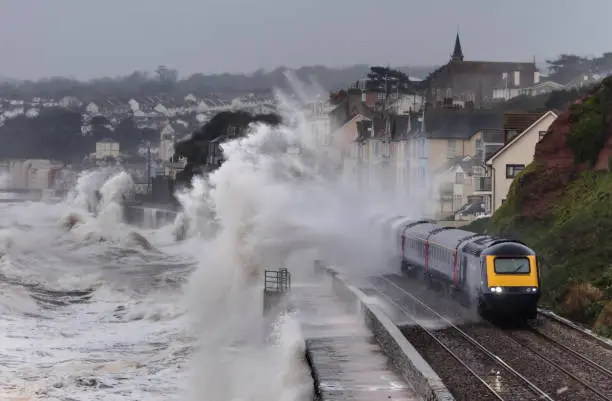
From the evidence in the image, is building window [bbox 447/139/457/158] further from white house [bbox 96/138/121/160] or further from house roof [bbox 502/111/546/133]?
white house [bbox 96/138/121/160]

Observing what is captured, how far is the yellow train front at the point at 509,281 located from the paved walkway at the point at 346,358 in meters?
3.43

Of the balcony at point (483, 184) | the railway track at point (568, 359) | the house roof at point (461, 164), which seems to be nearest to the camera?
the railway track at point (568, 359)

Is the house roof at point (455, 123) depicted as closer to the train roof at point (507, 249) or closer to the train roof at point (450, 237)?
the train roof at point (450, 237)

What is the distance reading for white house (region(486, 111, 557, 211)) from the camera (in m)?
60.8

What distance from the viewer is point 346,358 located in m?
23.6

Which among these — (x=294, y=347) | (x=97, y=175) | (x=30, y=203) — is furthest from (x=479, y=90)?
(x=294, y=347)

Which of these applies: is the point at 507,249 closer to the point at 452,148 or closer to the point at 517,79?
the point at 452,148

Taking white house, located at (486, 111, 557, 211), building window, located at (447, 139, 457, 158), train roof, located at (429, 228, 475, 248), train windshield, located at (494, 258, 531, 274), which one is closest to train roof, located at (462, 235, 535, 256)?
train windshield, located at (494, 258, 531, 274)

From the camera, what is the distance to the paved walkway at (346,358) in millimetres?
20125

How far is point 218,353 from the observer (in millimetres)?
34031

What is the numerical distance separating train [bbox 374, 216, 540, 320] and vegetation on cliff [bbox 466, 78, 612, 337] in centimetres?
202

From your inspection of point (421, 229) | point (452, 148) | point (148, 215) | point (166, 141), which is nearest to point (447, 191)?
point (452, 148)

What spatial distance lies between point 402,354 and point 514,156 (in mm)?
41061

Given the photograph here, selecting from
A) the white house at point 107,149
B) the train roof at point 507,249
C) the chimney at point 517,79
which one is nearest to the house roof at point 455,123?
the train roof at point 507,249
